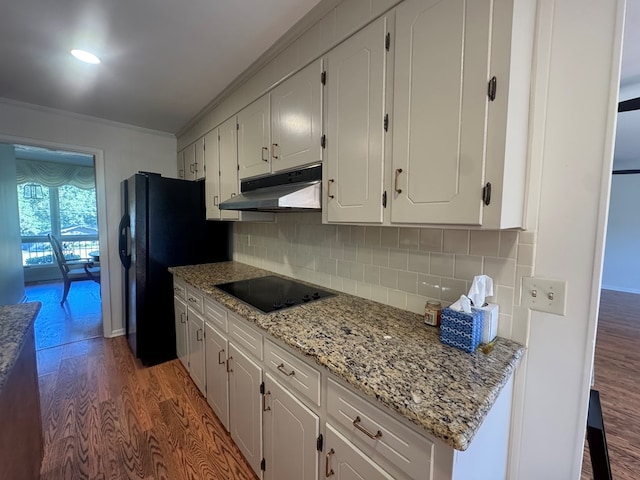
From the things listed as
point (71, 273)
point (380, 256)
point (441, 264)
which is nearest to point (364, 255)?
point (380, 256)

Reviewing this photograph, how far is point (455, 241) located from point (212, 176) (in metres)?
2.11

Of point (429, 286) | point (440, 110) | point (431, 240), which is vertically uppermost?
point (440, 110)

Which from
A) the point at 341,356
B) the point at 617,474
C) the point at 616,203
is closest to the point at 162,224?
the point at 341,356

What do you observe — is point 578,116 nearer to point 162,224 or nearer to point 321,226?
point 321,226

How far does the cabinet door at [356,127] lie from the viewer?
114cm

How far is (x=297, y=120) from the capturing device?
1.54 m

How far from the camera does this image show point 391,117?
1.09 meters

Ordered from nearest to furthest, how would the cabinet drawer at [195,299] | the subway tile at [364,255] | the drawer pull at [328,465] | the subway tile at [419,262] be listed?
the drawer pull at [328,465] → the subway tile at [419,262] → the subway tile at [364,255] → the cabinet drawer at [195,299]

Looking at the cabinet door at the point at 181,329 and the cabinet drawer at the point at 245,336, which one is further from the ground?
the cabinet drawer at the point at 245,336

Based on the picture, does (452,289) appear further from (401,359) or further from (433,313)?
(401,359)

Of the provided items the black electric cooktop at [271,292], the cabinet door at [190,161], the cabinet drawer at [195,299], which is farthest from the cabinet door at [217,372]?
the cabinet door at [190,161]

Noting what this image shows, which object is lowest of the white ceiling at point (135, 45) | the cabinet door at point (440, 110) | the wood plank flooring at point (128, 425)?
the wood plank flooring at point (128, 425)

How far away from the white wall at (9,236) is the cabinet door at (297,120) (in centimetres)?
441

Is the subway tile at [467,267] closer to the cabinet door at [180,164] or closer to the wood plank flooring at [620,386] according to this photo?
the wood plank flooring at [620,386]
